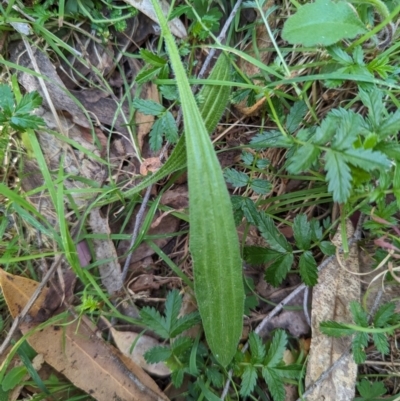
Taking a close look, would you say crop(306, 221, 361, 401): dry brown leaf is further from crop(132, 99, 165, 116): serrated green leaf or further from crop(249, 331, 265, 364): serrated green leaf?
crop(132, 99, 165, 116): serrated green leaf

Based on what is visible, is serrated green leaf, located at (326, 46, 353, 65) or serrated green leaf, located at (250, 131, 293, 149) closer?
serrated green leaf, located at (326, 46, 353, 65)

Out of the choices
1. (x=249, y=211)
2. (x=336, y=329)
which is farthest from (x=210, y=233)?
(x=336, y=329)

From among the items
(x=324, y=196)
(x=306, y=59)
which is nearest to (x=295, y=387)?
(x=324, y=196)

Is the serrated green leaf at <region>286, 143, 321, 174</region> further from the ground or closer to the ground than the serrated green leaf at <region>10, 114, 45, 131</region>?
closer to the ground

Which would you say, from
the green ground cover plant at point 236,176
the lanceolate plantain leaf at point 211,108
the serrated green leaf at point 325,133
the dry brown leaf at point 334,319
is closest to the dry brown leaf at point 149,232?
the green ground cover plant at point 236,176

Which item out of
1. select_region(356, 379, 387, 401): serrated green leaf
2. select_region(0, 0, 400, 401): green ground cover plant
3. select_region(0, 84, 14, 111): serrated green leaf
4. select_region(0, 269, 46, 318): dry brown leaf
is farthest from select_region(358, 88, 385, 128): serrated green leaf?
select_region(0, 269, 46, 318): dry brown leaf

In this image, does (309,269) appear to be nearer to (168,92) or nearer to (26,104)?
(168,92)

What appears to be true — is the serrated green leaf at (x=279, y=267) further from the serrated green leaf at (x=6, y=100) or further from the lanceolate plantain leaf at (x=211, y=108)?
the serrated green leaf at (x=6, y=100)
